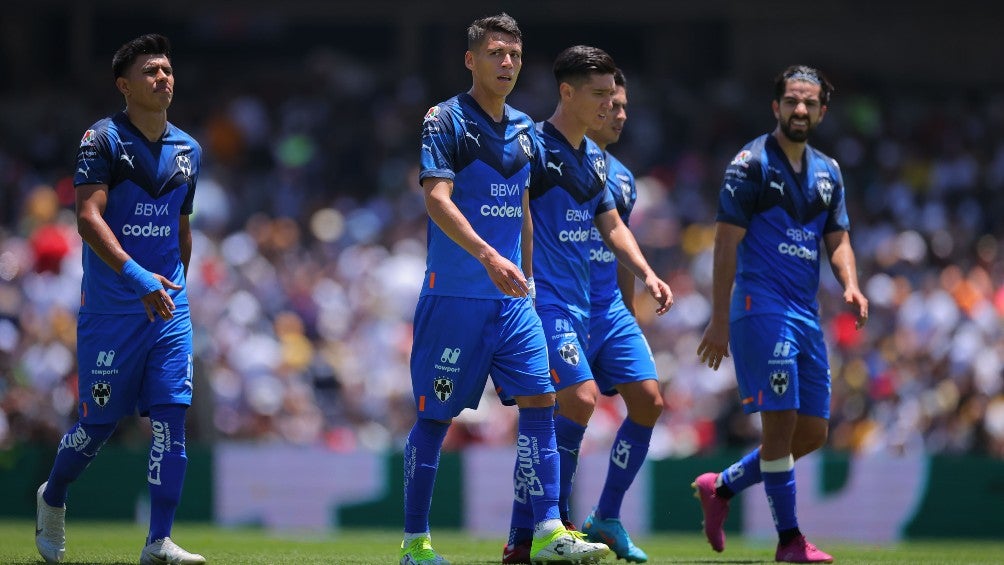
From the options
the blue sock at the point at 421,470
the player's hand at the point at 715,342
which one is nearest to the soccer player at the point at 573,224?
the player's hand at the point at 715,342

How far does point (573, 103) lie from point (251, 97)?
666 inches

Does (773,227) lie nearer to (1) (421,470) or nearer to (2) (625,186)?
(2) (625,186)

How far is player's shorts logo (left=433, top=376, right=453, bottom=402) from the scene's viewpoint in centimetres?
812

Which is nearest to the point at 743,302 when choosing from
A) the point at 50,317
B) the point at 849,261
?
the point at 849,261

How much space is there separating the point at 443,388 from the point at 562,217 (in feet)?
5.27

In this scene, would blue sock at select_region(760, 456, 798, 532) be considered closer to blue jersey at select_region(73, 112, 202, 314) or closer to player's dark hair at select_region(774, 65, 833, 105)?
player's dark hair at select_region(774, 65, 833, 105)

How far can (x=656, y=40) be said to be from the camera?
86.0 ft

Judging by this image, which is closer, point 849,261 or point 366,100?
point 849,261

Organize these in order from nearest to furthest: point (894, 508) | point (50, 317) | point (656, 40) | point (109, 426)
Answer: point (109, 426)
point (894, 508)
point (50, 317)
point (656, 40)

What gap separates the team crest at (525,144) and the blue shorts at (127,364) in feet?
7.31

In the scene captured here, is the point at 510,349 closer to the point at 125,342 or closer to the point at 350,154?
the point at 125,342

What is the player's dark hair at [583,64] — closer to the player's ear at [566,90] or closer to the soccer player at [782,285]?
the player's ear at [566,90]

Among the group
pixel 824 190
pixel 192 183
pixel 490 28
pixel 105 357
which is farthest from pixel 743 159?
pixel 105 357

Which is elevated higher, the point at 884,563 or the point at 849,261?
the point at 849,261
